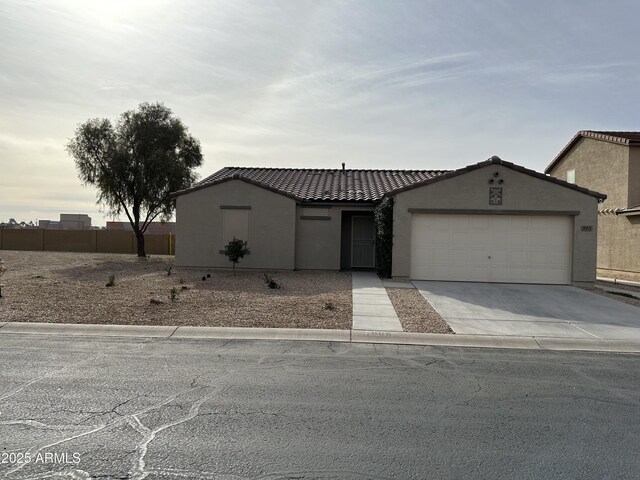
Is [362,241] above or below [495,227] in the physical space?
below

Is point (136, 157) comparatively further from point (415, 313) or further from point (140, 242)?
point (415, 313)

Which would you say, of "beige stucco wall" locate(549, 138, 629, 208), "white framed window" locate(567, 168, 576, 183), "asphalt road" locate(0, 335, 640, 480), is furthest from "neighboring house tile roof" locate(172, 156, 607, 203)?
→ "asphalt road" locate(0, 335, 640, 480)

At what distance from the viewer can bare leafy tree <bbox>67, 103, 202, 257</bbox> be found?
25109mm

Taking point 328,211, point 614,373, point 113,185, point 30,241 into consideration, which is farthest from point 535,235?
point 30,241

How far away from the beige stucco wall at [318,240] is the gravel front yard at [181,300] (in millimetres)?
1578

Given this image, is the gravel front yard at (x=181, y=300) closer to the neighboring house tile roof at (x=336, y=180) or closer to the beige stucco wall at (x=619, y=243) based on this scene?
the neighboring house tile roof at (x=336, y=180)

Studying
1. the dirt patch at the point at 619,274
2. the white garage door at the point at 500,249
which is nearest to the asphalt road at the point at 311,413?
the white garage door at the point at 500,249

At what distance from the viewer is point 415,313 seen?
1051 cm

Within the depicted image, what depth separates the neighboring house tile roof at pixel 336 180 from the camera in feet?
52.3

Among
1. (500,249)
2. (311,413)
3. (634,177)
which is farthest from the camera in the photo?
(634,177)

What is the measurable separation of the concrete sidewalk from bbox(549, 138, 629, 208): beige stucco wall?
12.9 m

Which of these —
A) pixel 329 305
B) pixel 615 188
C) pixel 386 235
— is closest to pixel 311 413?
pixel 329 305

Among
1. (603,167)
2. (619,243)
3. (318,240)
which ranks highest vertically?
(603,167)

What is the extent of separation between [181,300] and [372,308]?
15.1ft
